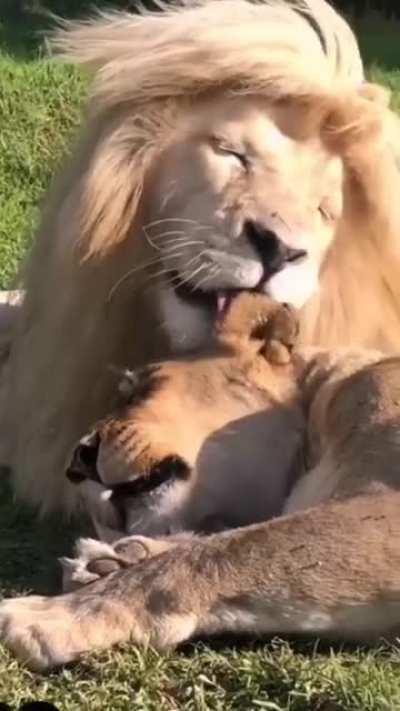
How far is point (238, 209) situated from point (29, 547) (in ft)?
2.10

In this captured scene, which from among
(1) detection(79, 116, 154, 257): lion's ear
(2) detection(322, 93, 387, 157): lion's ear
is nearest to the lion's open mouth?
(1) detection(79, 116, 154, 257): lion's ear

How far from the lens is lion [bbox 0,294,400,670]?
7.14ft

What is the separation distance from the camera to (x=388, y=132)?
2.93m

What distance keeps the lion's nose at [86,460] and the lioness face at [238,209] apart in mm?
359

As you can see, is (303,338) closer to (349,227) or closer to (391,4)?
(349,227)

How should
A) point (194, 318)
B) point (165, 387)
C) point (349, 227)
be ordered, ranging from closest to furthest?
point (165, 387) < point (194, 318) < point (349, 227)

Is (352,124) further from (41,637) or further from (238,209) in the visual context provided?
(41,637)

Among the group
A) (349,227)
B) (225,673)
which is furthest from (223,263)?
(225,673)

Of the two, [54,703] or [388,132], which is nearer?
[54,703]

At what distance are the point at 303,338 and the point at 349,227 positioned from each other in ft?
0.75

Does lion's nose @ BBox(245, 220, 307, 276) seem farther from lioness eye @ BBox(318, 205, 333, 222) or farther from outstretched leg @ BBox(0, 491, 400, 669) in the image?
outstretched leg @ BBox(0, 491, 400, 669)

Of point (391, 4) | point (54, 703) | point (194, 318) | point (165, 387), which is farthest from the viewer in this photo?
point (391, 4)

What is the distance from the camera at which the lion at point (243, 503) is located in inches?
85.7

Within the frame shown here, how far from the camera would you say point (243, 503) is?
8.34ft
